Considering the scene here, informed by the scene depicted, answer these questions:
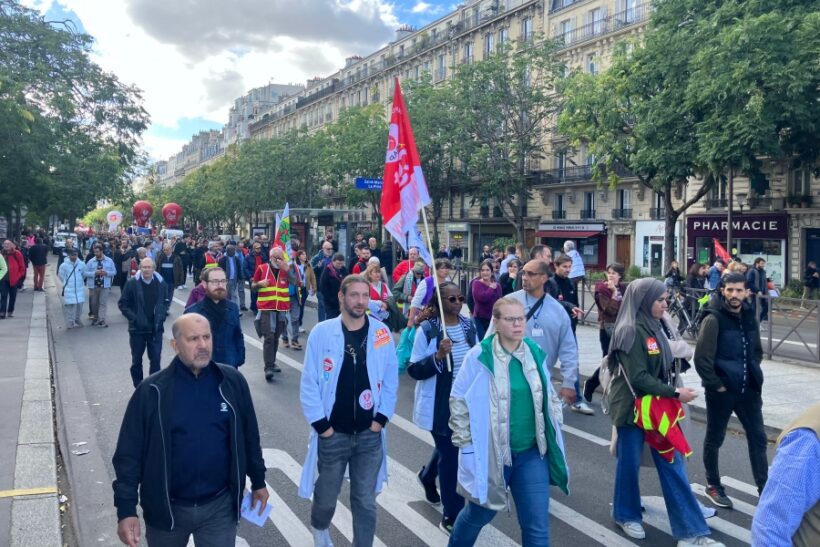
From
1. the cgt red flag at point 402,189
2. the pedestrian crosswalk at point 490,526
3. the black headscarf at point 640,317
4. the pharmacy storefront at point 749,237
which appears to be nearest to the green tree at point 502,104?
the pharmacy storefront at point 749,237

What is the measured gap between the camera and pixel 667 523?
510cm

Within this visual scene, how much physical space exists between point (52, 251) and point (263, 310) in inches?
1981

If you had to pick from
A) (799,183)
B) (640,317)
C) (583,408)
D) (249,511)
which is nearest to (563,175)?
(799,183)

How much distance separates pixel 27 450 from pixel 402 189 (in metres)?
3.91

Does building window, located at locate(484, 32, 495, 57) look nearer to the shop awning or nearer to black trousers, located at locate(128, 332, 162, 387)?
the shop awning

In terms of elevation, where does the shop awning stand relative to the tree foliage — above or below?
below

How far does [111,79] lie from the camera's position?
27.7 meters

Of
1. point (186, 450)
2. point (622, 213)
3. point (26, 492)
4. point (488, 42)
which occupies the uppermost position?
point (488, 42)

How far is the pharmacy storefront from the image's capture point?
105ft

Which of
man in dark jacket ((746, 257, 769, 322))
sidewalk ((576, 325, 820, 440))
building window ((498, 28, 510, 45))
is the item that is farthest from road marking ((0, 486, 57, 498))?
building window ((498, 28, 510, 45))

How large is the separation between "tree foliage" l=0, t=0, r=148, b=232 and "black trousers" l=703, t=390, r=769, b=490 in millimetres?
17169

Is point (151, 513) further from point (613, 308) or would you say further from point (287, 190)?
point (287, 190)

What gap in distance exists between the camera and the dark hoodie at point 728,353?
5219 mm

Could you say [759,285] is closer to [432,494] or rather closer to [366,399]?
[432,494]
